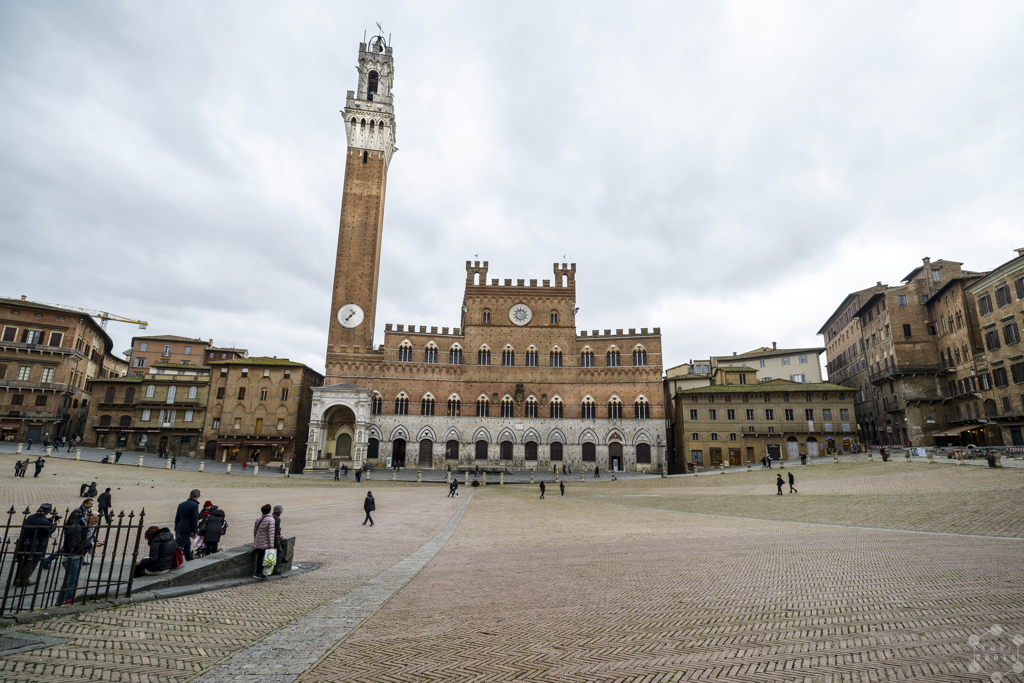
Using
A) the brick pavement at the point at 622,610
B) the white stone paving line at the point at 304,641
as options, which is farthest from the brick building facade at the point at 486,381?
the white stone paving line at the point at 304,641

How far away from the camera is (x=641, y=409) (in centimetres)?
4716

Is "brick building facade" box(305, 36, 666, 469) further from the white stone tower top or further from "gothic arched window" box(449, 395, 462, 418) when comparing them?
the white stone tower top

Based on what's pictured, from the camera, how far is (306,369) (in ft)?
157

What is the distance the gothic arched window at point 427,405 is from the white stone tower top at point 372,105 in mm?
27995

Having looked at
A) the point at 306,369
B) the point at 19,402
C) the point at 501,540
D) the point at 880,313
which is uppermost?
the point at 880,313

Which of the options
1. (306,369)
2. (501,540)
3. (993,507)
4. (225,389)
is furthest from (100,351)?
(993,507)

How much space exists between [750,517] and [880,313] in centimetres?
3918

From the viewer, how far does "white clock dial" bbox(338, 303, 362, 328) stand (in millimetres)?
47875

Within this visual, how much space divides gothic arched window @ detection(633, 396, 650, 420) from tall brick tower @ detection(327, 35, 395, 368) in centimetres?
2800

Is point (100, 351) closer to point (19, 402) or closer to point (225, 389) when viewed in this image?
point (19, 402)

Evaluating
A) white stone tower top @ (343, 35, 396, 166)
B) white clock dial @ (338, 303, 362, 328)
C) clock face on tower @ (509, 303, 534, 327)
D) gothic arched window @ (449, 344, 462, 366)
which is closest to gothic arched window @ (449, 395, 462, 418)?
gothic arched window @ (449, 344, 462, 366)

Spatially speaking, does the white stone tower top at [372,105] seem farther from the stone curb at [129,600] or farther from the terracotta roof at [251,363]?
the stone curb at [129,600]

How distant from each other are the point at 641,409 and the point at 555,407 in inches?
340

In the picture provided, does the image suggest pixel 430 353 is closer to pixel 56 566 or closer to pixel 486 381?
pixel 486 381
